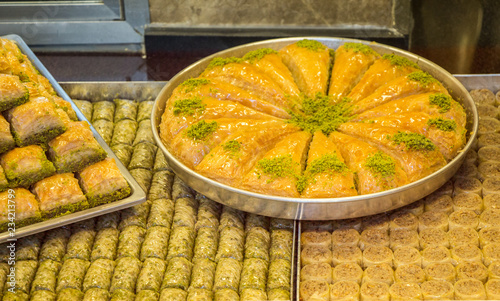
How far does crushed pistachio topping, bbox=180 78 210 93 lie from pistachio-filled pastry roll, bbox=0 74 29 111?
1.22 metres

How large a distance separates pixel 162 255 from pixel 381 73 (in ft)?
7.65

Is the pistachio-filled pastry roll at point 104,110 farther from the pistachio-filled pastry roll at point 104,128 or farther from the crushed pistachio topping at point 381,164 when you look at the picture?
the crushed pistachio topping at point 381,164

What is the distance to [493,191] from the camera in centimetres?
415

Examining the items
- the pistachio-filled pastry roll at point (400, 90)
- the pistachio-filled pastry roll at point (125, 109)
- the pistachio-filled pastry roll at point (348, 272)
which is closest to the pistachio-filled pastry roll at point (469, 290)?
the pistachio-filled pastry roll at point (348, 272)

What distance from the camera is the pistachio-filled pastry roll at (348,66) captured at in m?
4.77

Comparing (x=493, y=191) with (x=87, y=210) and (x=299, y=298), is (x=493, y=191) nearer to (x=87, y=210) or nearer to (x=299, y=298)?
(x=299, y=298)

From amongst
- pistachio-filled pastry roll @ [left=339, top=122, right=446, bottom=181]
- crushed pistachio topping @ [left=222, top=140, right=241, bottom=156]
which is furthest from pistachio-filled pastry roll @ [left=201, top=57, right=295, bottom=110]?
pistachio-filled pastry roll @ [left=339, top=122, right=446, bottom=181]

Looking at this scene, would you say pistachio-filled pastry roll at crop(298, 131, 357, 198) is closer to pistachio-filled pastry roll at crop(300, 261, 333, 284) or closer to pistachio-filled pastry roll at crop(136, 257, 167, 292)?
pistachio-filled pastry roll at crop(300, 261, 333, 284)

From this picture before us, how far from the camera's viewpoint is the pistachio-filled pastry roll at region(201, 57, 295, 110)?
4.67m

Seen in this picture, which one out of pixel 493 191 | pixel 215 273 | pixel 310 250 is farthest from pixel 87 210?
pixel 493 191

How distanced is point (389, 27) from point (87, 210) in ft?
13.7

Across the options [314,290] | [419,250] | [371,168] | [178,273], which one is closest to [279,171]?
[371,168]

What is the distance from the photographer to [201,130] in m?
4.24

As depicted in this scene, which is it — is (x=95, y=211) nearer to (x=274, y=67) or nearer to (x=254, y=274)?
(x=254, y=274)
